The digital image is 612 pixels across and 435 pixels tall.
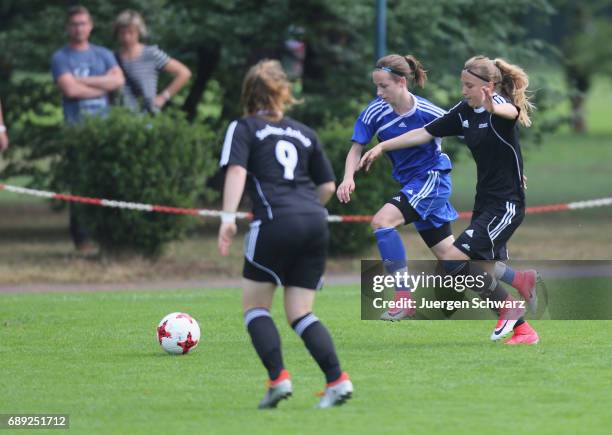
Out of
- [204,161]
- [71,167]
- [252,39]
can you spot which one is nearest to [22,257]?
[71,167]

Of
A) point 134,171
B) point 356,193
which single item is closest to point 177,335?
point 134,171

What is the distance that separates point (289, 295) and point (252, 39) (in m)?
11.7

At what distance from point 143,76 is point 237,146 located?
29.9 feet

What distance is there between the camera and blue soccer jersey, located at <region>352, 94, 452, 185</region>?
10.4 m

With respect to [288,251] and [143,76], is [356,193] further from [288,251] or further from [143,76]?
[288,251]

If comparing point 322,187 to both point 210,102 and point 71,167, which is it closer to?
point 71,167

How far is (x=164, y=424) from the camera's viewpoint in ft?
22.4

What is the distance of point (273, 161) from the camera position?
7.17m

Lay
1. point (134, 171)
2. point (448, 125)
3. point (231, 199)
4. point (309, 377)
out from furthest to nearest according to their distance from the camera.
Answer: point (134, 171) → point (448, 125) → point (309, 377) → point (231, 199)

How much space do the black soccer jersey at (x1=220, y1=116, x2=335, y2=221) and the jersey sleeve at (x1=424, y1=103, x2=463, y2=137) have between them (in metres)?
2.57

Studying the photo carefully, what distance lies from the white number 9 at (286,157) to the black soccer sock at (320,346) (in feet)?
2.48

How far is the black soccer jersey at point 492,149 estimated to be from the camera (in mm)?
9367

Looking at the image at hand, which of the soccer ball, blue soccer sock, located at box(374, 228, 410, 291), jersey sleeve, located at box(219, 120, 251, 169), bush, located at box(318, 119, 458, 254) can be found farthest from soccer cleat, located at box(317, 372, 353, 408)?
bush, located at box(318, 119, 458, 254)

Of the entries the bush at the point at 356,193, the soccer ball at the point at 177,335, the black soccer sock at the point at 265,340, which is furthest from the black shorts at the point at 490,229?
the bush at the point at 356,193
